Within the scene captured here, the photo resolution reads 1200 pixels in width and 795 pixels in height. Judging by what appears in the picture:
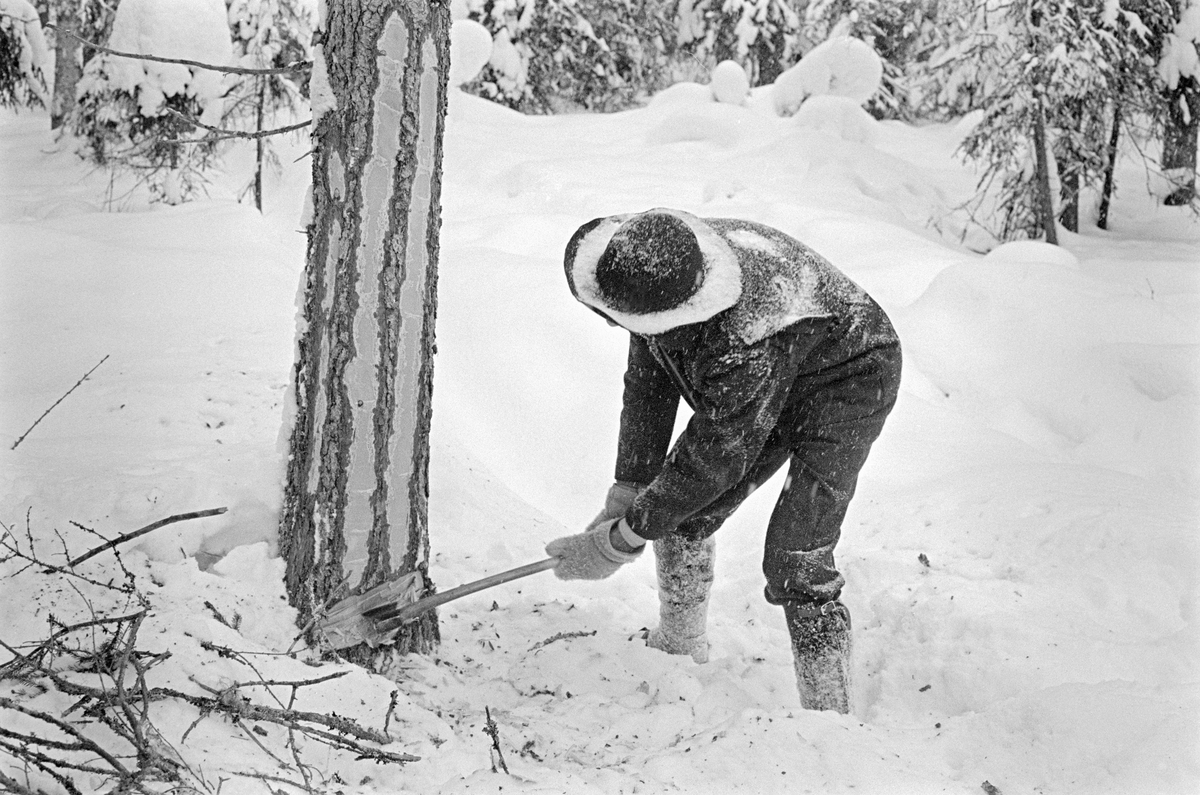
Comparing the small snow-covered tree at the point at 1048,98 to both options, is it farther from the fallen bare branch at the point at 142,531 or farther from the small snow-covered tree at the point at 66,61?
the small snow-covered tree at the point at 66,61

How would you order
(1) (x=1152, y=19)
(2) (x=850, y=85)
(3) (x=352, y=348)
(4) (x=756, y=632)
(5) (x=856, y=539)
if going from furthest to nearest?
(2) (x=850, y=85), (1) (x=1152, y=19), (5) (x=856, y=539), (4) (x=756, y=632), (3) (x=352, y=348)

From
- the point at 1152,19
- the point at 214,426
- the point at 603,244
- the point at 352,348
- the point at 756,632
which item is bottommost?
the point at 756,632

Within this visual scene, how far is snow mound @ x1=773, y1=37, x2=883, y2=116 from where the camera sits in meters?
15.0

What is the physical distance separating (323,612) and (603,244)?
4.20 feet

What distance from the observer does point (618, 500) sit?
2.88 metres

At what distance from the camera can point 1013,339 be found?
5.97 meters

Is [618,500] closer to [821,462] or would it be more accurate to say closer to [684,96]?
[821,462]

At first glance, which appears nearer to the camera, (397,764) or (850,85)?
(397,764)

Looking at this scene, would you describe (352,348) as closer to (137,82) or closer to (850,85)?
(137,82)

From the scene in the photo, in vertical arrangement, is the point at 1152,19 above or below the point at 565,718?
above

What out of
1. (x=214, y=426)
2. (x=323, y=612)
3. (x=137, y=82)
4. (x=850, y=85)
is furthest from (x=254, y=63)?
(x=850, y=85)

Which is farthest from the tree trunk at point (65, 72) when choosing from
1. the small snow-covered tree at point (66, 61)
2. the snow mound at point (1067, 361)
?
the snow mound at point (1067, 361)

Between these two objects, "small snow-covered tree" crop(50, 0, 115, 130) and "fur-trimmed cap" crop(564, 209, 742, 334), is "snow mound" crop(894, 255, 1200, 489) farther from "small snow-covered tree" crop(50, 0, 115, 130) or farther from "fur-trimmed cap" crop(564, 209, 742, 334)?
"small snow-covered tree" crop(50, 0, 115, 130)

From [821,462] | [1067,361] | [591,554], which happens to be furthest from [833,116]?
[591,554]
